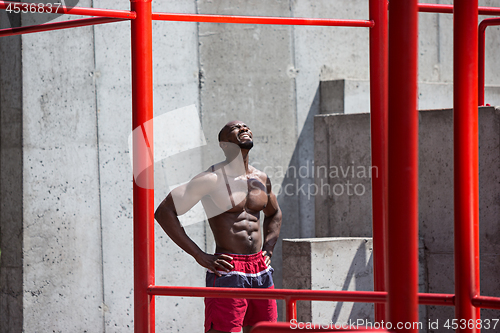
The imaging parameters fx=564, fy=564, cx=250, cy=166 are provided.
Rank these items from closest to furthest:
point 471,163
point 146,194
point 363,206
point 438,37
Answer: point 471,163 → point 146,194 → point 363,206 → point 438,37

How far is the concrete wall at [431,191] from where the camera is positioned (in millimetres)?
5105

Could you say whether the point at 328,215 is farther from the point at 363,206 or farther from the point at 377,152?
the point at 377,152

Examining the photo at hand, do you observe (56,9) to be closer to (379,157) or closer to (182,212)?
(182,212)

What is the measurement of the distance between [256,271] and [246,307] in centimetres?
27

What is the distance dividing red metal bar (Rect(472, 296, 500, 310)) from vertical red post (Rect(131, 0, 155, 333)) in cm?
171

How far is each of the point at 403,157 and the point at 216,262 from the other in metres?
2.50

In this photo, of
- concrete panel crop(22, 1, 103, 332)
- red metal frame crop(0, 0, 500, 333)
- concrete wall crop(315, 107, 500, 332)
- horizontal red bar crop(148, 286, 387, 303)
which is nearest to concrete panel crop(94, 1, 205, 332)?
concrete panel crop(22, 1, 103, 332)

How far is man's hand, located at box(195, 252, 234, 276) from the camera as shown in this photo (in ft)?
13.0

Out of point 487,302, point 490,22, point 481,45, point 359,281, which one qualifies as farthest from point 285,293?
point 481,45

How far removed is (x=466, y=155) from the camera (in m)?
2.54

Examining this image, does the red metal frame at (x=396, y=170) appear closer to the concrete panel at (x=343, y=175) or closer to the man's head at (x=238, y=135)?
the man's head at (x=238, y=135)

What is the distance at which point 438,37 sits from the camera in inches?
274

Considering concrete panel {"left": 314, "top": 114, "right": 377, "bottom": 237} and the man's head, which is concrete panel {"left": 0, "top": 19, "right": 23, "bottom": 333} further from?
concrete panel {"left": 314, "top": 114, "right": 377, "bottom": 237}

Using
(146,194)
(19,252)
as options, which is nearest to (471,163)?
(146,194)
